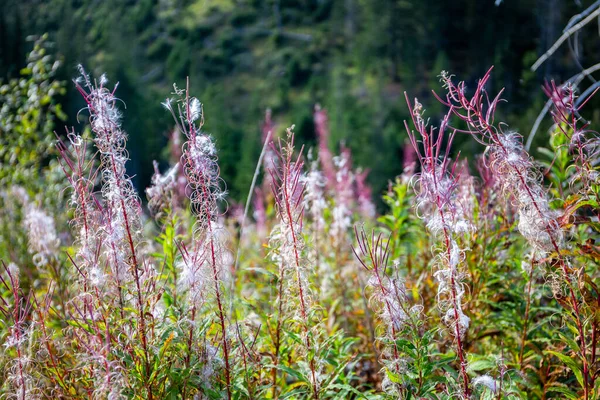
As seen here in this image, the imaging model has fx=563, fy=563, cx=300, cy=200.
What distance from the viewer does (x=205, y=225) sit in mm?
1822

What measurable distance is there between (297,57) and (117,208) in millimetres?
40547

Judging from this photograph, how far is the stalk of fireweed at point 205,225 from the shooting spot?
1752 millimetres

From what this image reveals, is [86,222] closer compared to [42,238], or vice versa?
[86,222]

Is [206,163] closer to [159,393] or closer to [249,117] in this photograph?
[159,393]

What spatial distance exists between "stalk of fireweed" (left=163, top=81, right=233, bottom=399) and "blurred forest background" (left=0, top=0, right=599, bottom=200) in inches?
494

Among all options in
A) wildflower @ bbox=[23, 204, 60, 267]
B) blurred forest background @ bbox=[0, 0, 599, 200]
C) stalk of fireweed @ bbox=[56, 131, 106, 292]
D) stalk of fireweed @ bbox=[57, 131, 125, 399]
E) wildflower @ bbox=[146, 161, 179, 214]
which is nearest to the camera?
stalk of fireweed @ bbox=[57, 131, 125, 399]

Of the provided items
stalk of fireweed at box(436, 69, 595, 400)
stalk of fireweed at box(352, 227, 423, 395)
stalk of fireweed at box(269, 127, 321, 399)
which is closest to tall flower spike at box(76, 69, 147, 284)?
stalk of fireweed at box(269, 127, 321, 399)

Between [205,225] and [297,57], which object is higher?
[205,225]

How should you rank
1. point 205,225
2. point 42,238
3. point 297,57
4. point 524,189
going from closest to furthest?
point 524,189, point 205,225, point 42,238, point 297,57

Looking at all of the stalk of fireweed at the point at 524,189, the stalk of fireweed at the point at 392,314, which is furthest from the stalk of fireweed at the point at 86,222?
the stalk of fireweed at the point at 524,189

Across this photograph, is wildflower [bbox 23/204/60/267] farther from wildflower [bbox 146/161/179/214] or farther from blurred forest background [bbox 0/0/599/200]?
blurred forest background [bbox 0/0/599/200]

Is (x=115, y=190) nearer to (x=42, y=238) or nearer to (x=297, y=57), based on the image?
(x=42, y=238)

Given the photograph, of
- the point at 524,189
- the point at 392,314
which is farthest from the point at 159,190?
the point at 524,189

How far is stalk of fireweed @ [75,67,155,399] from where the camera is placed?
1736 mm
